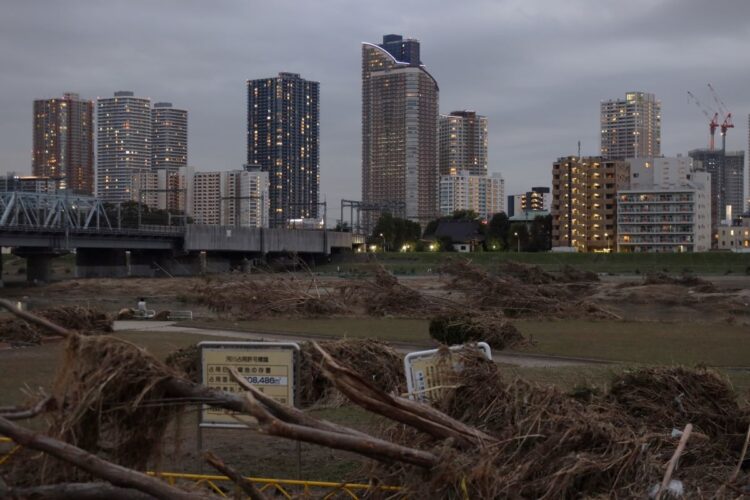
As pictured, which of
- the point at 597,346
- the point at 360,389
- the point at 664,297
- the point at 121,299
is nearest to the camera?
the point at 360,389

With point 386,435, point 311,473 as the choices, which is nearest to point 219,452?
point 311,473

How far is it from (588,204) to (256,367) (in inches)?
4744

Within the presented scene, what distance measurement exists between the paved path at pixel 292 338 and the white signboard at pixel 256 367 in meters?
11.5

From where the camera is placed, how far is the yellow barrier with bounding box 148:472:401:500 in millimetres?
7646

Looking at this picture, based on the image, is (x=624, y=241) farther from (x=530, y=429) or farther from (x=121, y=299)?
(x=530, y=429)

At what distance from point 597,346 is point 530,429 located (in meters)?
17.6

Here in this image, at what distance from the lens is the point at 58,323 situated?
25094 millimetres

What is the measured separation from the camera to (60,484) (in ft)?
18.1

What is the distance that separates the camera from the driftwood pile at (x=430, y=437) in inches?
229

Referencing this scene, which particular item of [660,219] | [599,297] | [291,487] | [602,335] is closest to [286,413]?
[291,487]

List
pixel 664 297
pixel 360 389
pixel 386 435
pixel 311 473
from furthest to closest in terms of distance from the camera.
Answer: pixel 664 297, pixel 311 473, pixel 386 435, pixel 360 389

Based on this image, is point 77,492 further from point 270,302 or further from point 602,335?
point 270,302

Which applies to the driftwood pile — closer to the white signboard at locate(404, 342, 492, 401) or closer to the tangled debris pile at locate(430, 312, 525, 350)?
the white signboard at locate(404, 342, 492, 401)

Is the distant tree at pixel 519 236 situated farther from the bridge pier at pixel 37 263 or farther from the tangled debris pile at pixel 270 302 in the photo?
the tangled debris pile at pixel 270 302
